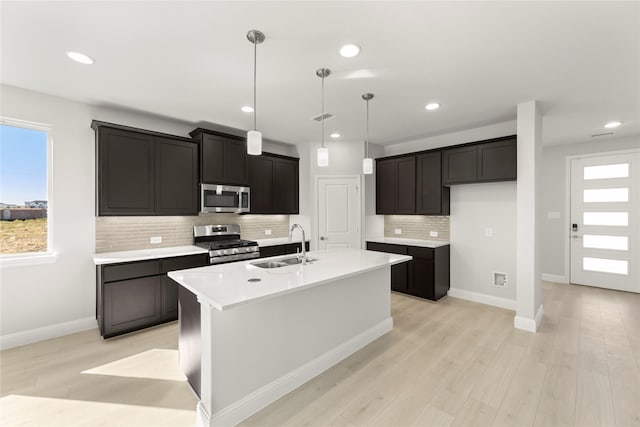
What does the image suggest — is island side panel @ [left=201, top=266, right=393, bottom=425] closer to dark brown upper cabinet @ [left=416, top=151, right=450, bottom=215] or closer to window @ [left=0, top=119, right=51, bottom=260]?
dark brown upper cabinet @ [left=416, top=151, right=450, bottom=215]

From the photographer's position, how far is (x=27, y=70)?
258 cm

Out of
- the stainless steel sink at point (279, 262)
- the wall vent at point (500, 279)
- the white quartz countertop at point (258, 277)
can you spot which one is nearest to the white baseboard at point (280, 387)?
the white quartz countertop at point (258, 277)

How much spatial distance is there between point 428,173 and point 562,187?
3030 mm

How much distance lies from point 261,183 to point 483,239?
3692 mm

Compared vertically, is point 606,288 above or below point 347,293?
below

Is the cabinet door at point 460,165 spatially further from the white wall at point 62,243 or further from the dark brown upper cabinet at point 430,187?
the white wall at point 62,243

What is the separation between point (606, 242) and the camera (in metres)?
5.02

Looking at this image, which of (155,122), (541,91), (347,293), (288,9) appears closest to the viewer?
(288,9)

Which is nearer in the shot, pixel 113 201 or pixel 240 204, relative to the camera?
pixel 113 201

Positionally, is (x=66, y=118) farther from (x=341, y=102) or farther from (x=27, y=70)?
(x=341, y=102)

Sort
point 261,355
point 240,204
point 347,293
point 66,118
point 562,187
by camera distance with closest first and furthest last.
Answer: point 261,355, point 347,293, point 66,118, point 240,204, point 562,187

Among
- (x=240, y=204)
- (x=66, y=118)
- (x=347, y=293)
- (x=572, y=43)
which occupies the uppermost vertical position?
(x=572, y=43)

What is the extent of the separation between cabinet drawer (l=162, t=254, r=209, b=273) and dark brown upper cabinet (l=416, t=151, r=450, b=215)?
11.5ft

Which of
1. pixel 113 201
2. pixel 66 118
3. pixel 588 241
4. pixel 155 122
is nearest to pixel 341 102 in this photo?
pixel 155 122
